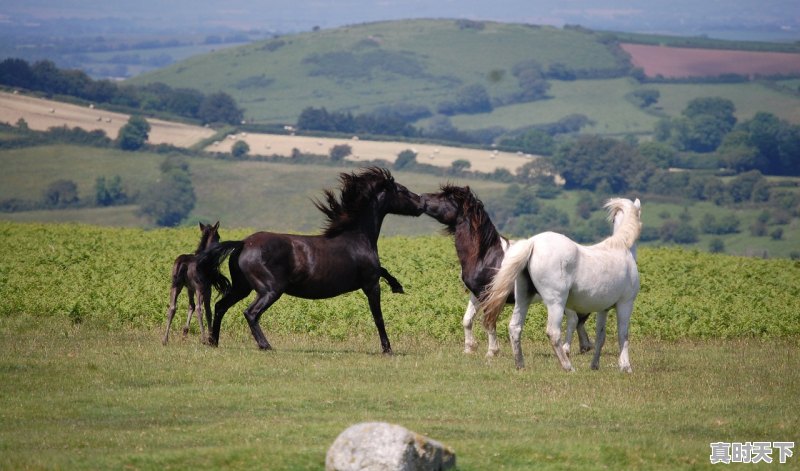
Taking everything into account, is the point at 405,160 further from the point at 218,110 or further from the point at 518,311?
the point at 518,311

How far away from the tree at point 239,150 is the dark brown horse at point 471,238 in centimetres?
12247

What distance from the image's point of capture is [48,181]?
124 metres

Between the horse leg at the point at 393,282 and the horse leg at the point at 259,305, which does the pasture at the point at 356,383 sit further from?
the horse leg at the point at 393,282

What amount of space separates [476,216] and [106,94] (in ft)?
532

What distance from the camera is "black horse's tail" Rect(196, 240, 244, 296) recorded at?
829 inches

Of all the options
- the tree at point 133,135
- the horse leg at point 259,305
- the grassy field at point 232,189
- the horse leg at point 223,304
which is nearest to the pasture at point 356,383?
the horse leg at point 223,304

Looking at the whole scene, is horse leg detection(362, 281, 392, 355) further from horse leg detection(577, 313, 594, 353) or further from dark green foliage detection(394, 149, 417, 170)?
dark green foliage detection(394, 149, 417, 170)

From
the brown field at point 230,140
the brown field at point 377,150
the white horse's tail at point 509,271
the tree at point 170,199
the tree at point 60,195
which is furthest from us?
the brown field at point 377,150

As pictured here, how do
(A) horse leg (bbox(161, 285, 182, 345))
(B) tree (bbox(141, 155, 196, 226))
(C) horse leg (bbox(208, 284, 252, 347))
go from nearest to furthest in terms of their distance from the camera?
1. (C) horse leg (bbox(208, 284, 252, 347))
2. (A) horse leg (bbox(161, 285, 182, 345))
3. (B) tree (bbox(141, 155, 196, 226))

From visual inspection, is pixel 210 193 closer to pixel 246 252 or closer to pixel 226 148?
pixel 226 148

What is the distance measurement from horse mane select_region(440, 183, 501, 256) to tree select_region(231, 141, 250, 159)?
402 ft

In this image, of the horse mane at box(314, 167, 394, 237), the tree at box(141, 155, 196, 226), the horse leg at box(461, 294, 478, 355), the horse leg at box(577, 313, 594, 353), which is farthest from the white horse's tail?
the tree at box(141, 155, 196, 226)

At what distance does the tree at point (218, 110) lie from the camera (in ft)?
567

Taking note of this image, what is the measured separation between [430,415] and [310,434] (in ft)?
6.77
